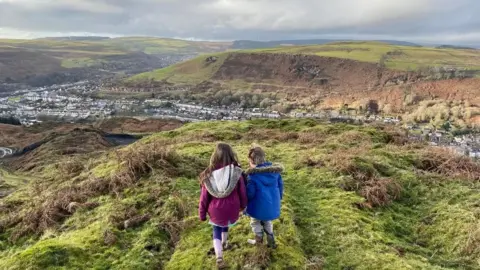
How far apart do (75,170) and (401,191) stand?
11.1 m

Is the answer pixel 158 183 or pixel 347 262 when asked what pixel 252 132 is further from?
pixel 347 262

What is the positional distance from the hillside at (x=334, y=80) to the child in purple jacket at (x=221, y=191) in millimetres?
77552

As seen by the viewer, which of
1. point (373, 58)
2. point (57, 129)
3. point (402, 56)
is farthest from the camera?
point (402, 56)

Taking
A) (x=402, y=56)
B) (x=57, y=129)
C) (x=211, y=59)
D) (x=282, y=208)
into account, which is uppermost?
(x=282, y=208)

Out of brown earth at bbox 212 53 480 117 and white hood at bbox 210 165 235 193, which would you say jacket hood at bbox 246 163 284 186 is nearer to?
white hood at bbox 210 165 235 193

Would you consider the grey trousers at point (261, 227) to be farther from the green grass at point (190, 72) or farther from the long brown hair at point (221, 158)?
the green grass at point (190, 72)

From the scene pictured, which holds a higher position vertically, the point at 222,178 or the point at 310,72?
the point at 222,178

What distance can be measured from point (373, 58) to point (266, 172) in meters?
133

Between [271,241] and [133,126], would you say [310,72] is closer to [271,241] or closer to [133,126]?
[133,126]

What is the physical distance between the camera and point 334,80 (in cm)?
12719

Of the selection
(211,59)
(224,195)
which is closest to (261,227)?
(224,195)

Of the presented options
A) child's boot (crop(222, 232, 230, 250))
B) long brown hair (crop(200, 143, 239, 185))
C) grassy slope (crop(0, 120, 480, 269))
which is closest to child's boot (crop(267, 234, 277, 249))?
grassy slope (crop(0, 120, 480, 269))

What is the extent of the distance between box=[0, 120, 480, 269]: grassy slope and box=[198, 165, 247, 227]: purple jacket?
88 centimetres

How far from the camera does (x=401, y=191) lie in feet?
39.4
